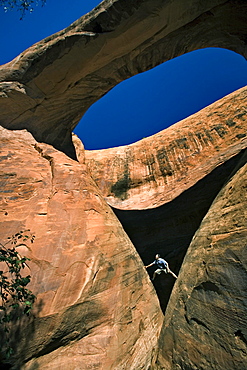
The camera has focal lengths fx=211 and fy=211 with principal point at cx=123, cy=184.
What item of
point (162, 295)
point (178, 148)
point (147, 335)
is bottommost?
point (162, 295)

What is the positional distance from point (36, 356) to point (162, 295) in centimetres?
569

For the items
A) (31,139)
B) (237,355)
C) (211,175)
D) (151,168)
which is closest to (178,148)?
(151,168)

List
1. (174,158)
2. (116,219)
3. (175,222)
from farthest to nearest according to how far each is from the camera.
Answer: (174,158)
(175,222)
(116,219)

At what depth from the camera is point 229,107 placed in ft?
40.8

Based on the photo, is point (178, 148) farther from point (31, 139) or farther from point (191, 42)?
point (31, 139)

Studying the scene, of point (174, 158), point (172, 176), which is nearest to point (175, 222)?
point (172, 176)

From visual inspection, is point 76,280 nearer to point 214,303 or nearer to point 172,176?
point 214,303

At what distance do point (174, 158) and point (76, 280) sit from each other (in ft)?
33.5

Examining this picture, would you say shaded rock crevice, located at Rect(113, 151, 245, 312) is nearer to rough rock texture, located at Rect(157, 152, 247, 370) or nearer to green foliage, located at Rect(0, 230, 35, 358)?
rough rock texture, located at Rect(157, 152, 247, 370)

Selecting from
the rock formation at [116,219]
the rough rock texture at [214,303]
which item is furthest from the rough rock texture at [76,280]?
the rough rock texture at [214,303]

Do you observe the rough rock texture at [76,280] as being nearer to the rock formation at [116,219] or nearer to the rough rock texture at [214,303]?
the rock formation at [116,219]

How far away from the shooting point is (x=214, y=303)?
311cm

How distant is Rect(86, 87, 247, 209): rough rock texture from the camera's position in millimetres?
11070

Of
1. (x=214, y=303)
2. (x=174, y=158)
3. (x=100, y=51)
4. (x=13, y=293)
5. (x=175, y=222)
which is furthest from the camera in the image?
(x=174, y=158)
